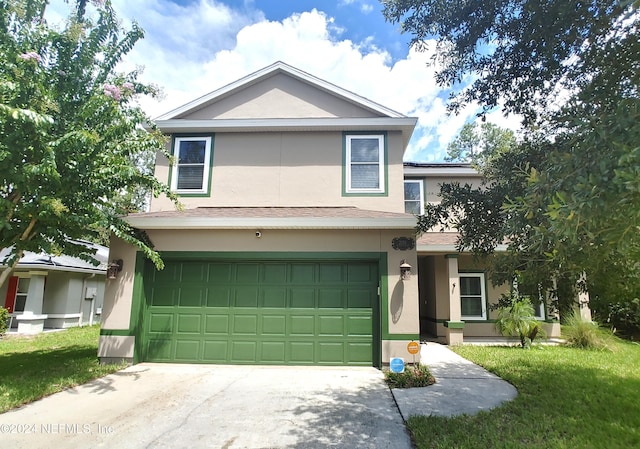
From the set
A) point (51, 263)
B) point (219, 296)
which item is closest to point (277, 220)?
point (219, 296)

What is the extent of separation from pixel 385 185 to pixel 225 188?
404 centimetres

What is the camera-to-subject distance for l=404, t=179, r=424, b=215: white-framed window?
505 inches

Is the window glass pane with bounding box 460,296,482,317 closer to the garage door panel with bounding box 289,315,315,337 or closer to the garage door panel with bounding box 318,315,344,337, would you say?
the garage door panel with bounding box 318,315,344,337

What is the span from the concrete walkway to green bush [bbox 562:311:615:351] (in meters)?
4.43

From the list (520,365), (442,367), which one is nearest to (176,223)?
(442,367)

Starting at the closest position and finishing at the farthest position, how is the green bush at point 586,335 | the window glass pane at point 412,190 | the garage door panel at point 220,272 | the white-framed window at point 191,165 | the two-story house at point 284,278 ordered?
the two-story house at point 284,278 < the garage door panel at point 220,272 < the white-framed window at point 191,165 < the green bush at point 586,335 < the window glass pane at point 412,190

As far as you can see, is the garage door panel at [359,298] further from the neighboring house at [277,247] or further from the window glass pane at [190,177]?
the window glass pane at [190,177]

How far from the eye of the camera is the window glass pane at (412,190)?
42.4ft

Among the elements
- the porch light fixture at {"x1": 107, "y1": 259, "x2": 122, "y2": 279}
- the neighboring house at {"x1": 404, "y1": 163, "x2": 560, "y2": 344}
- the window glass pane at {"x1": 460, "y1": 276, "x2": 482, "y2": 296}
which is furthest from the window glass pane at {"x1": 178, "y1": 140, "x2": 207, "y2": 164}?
the window glass pane at {"x1": 460, "y1": 276, "x2": 482, "y2": 296}

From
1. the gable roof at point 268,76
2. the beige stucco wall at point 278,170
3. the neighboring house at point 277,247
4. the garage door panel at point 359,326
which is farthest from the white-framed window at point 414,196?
the garage door panel at point 359,326

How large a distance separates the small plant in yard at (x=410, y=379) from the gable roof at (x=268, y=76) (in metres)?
6.00

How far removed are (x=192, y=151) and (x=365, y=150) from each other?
4.53 m

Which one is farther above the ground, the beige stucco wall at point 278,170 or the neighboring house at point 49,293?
the beige stucco wall at point 278,170

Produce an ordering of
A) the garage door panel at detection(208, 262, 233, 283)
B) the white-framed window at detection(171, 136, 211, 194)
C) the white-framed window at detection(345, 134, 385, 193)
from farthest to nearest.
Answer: the white-framed window at detection(171, 136, 211, 194) → the white-framed window at detection(345, 134, 385, 193) → the garage door panel at detection(208, 262, 233, 283)
